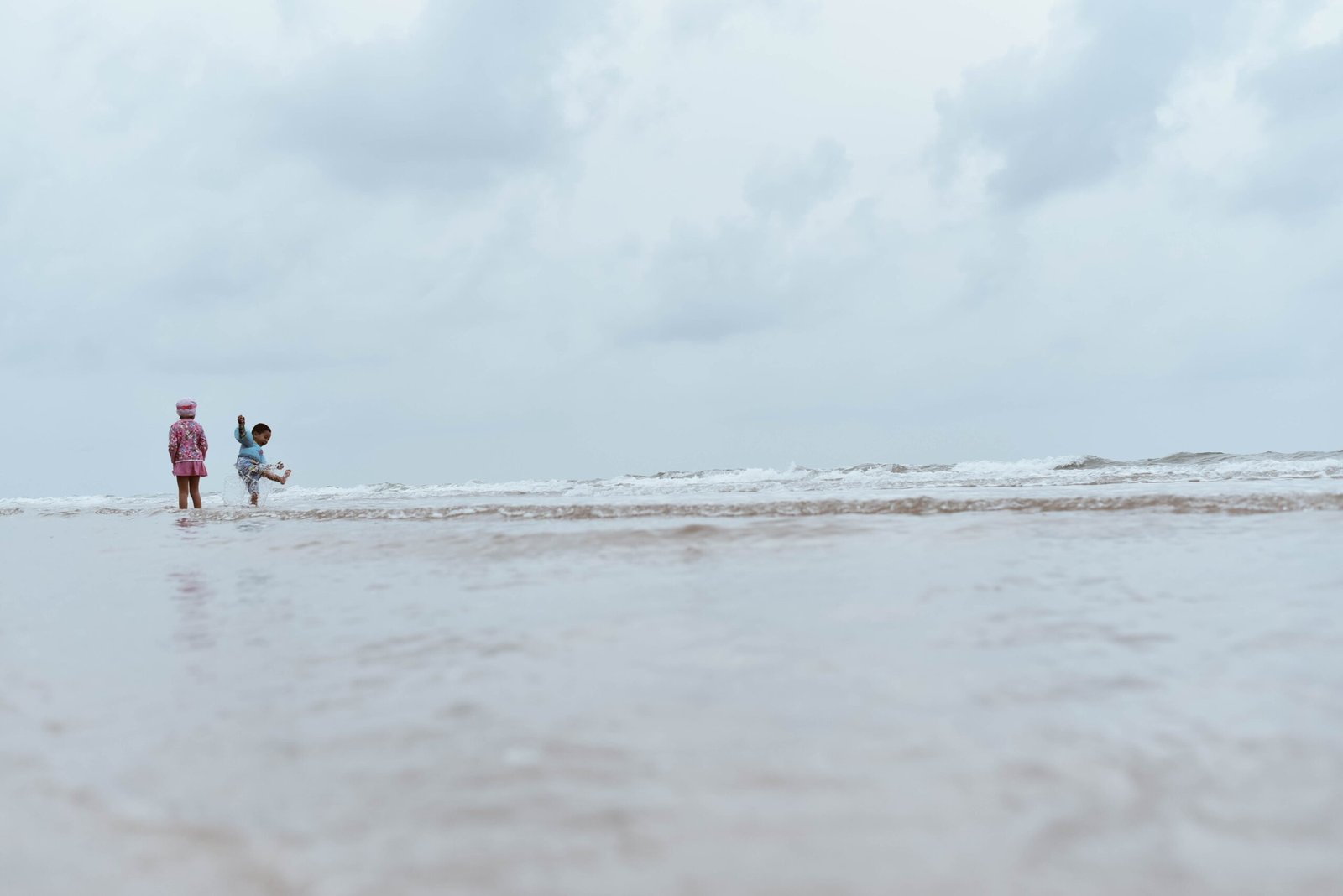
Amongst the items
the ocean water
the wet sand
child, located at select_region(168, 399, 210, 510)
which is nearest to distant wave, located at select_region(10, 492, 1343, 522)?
the ocean water

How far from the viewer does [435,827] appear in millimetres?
1366

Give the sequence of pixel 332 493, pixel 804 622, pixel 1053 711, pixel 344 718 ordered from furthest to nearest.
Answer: pixel 332 493
pixel 804 622
pixel 344 718
pixel 1053 711

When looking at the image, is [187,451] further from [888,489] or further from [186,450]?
[888,489]

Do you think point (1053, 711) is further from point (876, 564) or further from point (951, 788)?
point (876, 564)

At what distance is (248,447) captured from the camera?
44.2 ft

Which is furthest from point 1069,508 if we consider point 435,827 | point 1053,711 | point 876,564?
point 435,827

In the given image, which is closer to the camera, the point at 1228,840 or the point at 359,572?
the point at 1228,840

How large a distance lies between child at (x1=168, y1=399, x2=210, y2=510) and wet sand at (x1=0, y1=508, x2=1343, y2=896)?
11536mm

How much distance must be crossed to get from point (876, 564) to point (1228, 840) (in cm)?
261

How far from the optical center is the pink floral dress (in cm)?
1401

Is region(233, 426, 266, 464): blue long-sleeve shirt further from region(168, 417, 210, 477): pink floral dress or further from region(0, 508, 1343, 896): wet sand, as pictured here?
region(0, 508, 1343, 896): wet sand

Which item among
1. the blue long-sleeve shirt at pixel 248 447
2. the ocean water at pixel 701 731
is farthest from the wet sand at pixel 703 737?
the blue long-sleeve shirt at pixel 248 447

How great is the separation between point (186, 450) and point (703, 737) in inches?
576

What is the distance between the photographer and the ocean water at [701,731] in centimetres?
125
